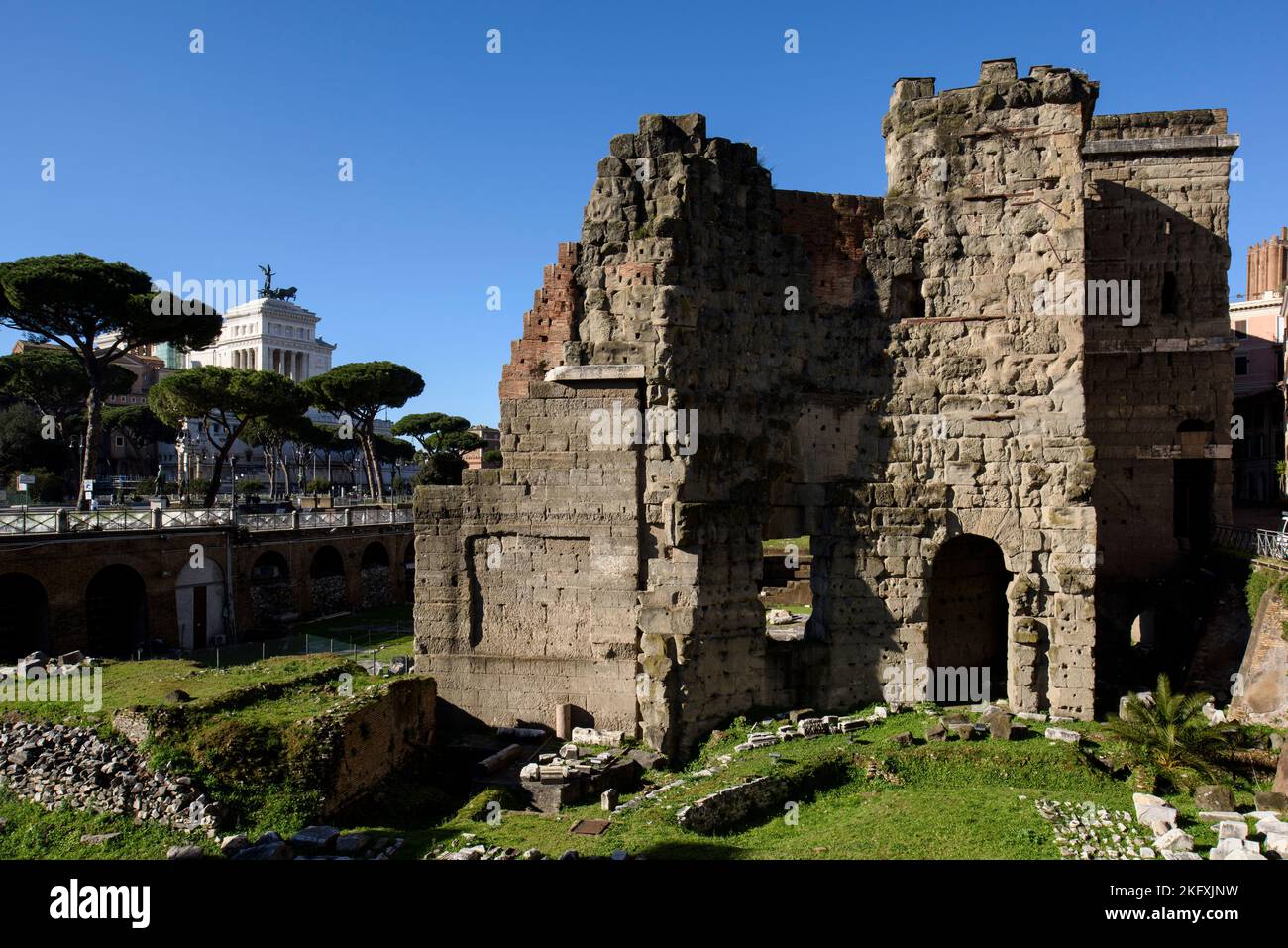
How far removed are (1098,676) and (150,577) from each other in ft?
92.6

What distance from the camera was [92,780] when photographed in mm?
11977

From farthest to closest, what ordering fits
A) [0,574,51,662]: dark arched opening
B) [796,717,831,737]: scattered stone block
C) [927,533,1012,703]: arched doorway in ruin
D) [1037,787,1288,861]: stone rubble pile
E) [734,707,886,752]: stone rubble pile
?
[0,574,51,662]: dark arched opening
[927,533,1012,703]: arched doorway in ruin
[796,717,831,737]: scattered stone block
[734,707,886,752]: stone rubble pile
[1037,787,1288,861]: stone rubble pile

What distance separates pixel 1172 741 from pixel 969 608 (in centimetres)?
521

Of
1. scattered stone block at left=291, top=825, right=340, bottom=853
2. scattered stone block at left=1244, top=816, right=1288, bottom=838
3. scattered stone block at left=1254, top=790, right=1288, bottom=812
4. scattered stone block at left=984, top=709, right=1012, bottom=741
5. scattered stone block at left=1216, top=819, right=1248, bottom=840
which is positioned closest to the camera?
scattered stone block at left=1244, top=816, right=1288, bottom=838

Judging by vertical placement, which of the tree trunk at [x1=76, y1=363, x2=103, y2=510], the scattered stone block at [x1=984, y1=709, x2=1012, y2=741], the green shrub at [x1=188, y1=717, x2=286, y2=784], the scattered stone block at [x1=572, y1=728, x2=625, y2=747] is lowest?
the scattered stone block at [x1=572, y1=728, x2=625, y2=747]

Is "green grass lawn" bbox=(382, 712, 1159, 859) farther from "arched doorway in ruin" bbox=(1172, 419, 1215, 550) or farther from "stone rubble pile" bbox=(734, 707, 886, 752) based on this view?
"arched doorway in ruin" bbox=(1172, 419, 1215, 550)

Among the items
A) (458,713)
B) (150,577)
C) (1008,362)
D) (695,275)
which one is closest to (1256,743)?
(1008,362)

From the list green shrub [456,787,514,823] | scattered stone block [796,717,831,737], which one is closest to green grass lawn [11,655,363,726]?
green shrub [456,787,514,823]

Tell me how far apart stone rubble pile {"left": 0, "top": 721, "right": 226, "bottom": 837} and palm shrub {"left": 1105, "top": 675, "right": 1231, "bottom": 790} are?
1340 cm

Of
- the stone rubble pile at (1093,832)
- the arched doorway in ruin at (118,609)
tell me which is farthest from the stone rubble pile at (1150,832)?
the arched doorway in ruin at (118,609)

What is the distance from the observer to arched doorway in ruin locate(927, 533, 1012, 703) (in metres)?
17.4

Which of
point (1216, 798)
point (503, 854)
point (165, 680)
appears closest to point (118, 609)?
point (165, 680)

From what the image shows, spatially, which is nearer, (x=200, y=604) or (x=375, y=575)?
(x=200, y=604)

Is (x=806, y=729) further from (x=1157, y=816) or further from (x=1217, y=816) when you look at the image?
(x=1217, y=816)
